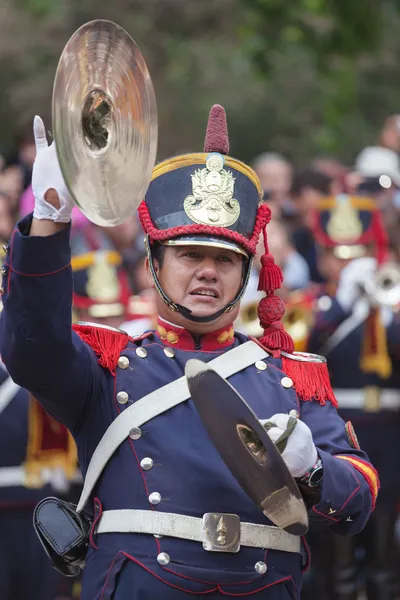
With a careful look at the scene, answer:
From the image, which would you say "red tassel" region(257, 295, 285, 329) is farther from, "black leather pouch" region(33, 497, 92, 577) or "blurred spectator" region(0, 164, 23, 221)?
"blurred spectator" region(0, 164, 23, 221)

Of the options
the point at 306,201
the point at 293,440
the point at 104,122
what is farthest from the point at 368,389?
the point at 104,122

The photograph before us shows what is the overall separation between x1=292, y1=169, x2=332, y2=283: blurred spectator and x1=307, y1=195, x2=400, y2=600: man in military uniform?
2.16 meters

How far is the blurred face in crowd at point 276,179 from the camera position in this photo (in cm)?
1295

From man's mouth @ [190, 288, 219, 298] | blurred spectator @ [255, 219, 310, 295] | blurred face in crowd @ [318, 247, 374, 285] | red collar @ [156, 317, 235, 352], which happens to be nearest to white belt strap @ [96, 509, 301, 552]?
red collar @ [156, 317, 235, 352]

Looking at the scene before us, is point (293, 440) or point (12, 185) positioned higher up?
point (293, 440)

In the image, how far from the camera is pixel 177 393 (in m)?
4.80

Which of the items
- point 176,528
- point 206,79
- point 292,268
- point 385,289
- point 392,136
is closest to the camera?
point 176,528

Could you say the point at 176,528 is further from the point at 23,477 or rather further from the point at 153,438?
the point at 23,477

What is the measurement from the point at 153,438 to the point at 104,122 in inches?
39.6

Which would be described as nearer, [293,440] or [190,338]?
[293,440]

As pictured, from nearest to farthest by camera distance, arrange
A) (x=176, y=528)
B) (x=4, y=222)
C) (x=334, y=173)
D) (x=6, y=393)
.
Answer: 1. (x=176, y=528)
2. (x=6, y=393)
3. (x=4, y=222)
4. (x=334, y=173)

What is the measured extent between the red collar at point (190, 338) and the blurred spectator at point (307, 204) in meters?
6.97

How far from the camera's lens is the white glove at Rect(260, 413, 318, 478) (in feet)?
14.6

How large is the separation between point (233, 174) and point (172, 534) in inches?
47.7
